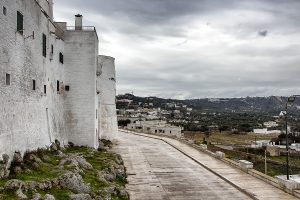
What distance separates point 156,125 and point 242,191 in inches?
2836

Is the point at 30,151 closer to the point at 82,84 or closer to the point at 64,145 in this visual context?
the point at 64,145

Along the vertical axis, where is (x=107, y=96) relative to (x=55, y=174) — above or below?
above

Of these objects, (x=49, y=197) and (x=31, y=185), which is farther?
(x=31, y=185)

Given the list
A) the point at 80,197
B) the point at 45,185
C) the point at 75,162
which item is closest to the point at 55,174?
the point at 45,185

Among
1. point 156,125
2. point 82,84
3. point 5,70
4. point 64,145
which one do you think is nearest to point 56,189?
point 5,70

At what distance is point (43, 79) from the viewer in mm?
27375

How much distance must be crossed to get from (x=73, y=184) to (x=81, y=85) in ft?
57.5

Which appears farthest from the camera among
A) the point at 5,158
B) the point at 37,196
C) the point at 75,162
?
the point at 75,162

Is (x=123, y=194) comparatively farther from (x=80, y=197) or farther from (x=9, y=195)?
(x=9, y=195)

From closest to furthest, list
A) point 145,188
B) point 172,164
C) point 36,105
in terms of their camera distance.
A: point 145,188 < point 36,105 < point 172,164

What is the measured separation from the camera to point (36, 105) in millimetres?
25281

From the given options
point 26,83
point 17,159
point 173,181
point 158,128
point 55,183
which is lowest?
point 158,128

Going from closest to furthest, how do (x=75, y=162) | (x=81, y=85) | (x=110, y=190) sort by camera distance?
(x=110, y=190), (x=75, y=162), (x=81, y=85)

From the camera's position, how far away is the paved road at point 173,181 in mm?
20906
